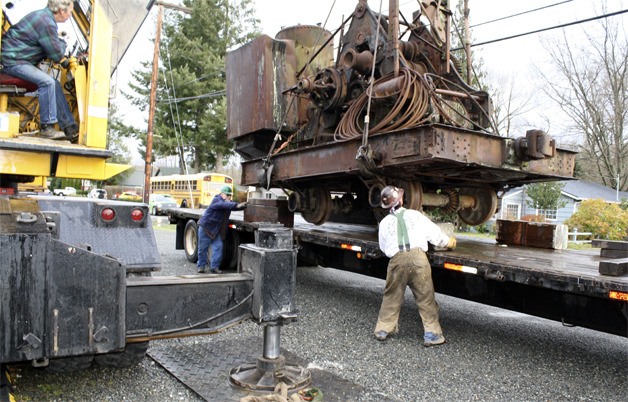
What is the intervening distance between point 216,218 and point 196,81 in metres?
26.7

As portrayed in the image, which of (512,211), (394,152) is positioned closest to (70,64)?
(394,152)

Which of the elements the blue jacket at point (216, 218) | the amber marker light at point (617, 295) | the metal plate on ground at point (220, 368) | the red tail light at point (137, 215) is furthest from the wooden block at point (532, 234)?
the red tail light at point (137, 215)

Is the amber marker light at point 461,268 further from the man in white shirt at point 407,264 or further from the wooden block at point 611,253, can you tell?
the wooden block at point 611,253

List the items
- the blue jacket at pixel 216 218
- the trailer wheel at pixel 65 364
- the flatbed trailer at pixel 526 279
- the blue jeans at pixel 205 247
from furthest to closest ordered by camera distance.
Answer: the blue jeans at pixel 205 247 → the blue jacket at pixel 216 218 → the flatbed trailer at pixel 526 279 → the trailer wheel at pixel 65 364

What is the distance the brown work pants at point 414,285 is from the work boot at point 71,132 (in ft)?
10.5

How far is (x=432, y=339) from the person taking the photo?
5285mm

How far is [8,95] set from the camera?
12.1 feet

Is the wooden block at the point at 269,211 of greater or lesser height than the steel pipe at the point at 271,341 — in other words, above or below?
above

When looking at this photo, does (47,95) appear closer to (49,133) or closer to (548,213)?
(49,133)

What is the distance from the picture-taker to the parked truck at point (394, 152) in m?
4.91

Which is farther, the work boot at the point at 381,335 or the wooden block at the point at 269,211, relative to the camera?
the wooden block at the point at 269,211

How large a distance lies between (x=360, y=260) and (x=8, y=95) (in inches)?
183

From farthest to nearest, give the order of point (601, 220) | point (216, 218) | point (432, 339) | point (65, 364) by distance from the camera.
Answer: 1. point (601, 220)
2. point (216, 218)
3. point (432, 339)
4. point (65, 364)

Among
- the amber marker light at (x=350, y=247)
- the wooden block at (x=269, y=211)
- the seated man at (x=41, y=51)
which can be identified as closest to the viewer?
the seated man at (x=41, y=51)
